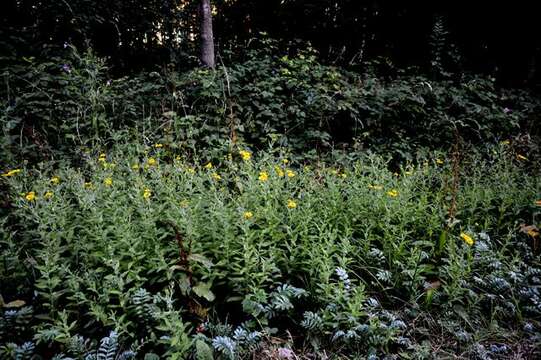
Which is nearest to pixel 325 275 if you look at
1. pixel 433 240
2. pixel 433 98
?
pixel 433 240

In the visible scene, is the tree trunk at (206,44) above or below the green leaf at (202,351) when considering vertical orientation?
above

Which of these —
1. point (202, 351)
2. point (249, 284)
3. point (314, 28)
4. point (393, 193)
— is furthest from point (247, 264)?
point (314, 28)

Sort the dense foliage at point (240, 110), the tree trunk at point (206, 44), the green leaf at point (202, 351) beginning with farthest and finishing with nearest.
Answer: the tree trunk at point (206, 44), the dense foliage at point (240, 110), the green leaf at point (202, 351)

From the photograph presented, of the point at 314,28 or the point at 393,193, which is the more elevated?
the point at 314,28

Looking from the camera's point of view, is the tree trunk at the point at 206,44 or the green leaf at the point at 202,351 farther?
the tree trunk at the point at 206,44

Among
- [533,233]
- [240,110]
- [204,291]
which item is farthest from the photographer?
[240,110]

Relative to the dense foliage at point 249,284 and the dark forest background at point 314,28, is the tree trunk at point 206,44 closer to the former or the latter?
the dark forest background at point 314,28

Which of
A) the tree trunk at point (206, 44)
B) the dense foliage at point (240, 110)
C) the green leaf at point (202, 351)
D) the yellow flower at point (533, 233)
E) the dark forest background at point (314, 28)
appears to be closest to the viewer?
the green leaf at point (202, 351)

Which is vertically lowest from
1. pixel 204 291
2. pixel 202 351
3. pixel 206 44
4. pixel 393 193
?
pixel 202 351

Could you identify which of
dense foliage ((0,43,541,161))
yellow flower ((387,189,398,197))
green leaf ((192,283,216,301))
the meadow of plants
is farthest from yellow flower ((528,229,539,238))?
green leaf ((192,283,216,301))

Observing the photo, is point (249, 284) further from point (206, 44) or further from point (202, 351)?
→ point (206, 44)

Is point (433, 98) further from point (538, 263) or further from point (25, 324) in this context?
point (25, 324)

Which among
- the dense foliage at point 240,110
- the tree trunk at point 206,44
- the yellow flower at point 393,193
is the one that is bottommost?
the yellow flower at point 393,193

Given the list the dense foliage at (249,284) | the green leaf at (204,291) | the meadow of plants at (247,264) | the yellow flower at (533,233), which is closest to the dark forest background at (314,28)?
the meadow of plants at (247,264)
